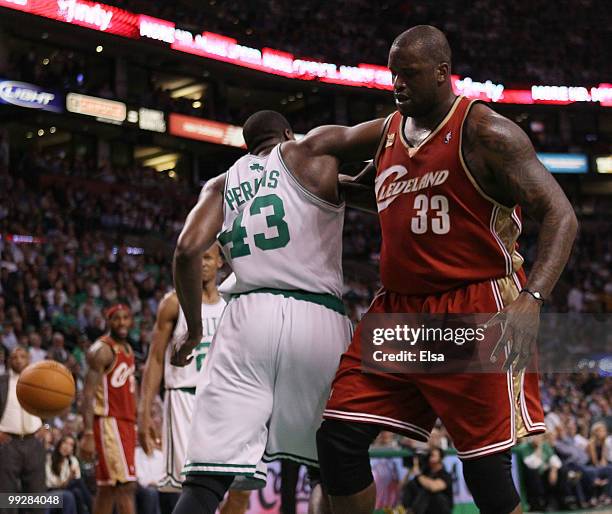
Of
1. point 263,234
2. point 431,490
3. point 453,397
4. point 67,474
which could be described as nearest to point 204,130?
point 431,490

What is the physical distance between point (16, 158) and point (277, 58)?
8484 millimetres

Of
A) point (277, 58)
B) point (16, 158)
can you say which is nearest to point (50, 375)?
point (16, 158)

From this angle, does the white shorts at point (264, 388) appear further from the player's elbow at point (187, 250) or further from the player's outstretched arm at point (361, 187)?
the player's outstretched arm at point (361, 187)

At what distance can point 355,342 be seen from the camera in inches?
141

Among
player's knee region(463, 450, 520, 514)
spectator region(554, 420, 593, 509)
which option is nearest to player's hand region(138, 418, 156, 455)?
player's knee region(463, 450, 520, 514)

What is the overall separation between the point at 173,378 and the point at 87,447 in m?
1.00

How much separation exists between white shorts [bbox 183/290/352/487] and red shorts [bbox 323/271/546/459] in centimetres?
27

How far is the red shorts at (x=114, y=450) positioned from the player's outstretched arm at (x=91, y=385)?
0.45ft

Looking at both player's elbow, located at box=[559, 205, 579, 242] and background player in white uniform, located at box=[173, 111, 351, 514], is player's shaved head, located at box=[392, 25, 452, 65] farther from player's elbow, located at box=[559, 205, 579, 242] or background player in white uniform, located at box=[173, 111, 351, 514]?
player's elbow, located at box=[559, 205, 579, 242]

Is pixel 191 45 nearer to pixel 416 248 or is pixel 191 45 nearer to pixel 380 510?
pixel 380 510

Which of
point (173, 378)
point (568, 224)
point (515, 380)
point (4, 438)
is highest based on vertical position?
point (568, 224)

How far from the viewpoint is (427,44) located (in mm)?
3416

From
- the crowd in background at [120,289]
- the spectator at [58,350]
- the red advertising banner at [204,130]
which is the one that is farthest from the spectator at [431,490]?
the red advertising banner at [204,130]

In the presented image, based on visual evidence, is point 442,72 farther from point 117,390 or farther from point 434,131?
point 117,390
